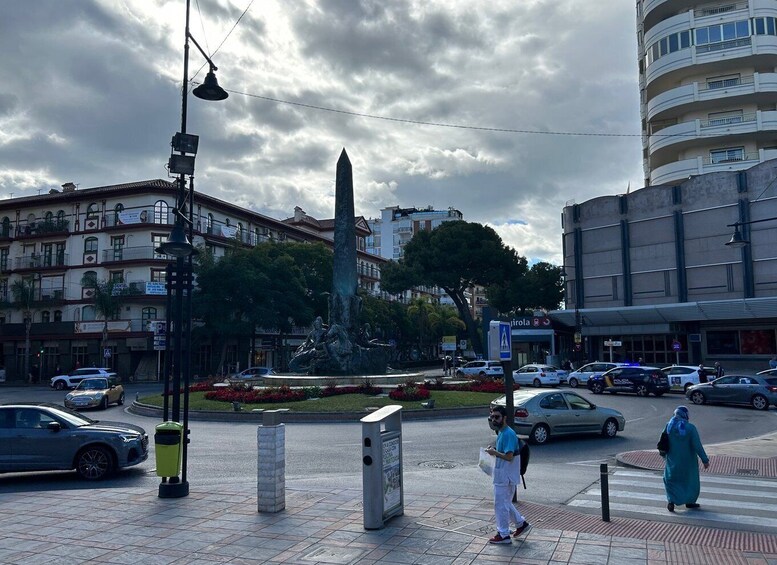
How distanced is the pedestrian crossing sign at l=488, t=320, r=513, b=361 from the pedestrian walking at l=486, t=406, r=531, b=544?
1750mm

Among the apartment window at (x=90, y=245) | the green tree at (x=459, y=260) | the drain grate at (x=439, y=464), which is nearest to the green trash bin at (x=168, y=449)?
the drain grate at (x=439, y=464)

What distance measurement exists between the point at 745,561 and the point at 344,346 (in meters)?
27.9

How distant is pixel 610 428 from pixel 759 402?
12.1 metres

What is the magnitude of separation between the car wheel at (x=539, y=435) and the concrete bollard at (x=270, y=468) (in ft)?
31.3

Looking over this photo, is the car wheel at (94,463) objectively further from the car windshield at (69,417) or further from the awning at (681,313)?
the awning at (681,313)

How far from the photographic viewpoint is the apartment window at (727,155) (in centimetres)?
5391

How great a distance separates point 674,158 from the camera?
191 ft

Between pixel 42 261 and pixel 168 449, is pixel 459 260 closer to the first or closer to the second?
pixel 42 261

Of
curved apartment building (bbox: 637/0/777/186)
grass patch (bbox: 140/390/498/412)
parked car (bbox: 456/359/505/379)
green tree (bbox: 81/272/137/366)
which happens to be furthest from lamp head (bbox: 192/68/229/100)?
curved apartment building (bbox: 637/0/777/186)

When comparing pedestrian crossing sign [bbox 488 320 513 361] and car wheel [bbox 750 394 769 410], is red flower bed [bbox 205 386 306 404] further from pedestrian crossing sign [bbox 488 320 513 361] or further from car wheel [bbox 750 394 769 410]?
car wheel [bbox 750 394 769 410]

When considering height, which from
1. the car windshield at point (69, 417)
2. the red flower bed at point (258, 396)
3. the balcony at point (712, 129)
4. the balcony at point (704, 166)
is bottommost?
the red flower bed at point (258, 396)

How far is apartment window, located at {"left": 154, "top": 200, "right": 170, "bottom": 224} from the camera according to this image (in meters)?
58.9

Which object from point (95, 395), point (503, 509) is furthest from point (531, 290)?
point (503, 509)

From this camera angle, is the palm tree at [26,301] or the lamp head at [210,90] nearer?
the lamp head at [210,90]
